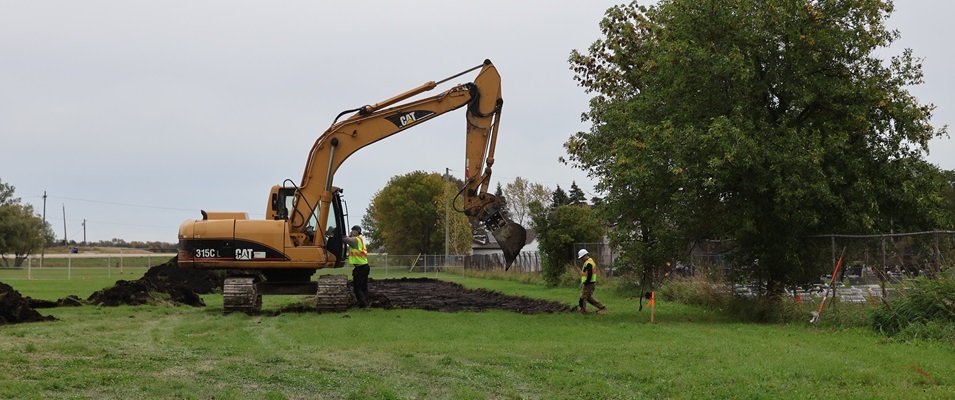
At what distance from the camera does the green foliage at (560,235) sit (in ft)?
124

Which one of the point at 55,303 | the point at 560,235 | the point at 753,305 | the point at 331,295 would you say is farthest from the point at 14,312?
the point at 560,235

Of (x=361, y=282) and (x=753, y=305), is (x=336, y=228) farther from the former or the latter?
(x=753, y=305)

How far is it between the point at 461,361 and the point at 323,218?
35.5ft

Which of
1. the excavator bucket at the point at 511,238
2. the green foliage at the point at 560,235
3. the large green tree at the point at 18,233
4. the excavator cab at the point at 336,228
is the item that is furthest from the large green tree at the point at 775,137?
the large green tree at the point at 18,233

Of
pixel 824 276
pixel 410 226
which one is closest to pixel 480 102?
pixel 824 276

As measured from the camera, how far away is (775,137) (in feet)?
61.8

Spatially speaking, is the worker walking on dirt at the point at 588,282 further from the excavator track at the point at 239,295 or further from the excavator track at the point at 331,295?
the excavator track at the point at 239,295

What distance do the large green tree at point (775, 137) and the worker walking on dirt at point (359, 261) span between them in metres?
6.00

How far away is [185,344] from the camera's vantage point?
1447 cm

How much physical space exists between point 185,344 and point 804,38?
44.3 ft

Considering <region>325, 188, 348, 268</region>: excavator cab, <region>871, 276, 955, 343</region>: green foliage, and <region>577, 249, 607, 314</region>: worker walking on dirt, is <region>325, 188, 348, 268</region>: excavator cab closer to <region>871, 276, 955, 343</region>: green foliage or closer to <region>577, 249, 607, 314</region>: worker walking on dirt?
<region>577, 249, 607, 314</region>: worker walking on dirt

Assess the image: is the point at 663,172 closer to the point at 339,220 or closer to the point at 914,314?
the point at 914,314

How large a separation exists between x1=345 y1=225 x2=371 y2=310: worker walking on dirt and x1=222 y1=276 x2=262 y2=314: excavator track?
2.38 meters

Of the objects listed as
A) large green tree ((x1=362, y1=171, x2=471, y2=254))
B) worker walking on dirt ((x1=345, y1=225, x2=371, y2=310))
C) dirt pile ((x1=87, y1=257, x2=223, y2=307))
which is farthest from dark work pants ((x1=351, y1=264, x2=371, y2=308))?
large green tree ((x1=362, y1=171, x2=471, y2=254))
